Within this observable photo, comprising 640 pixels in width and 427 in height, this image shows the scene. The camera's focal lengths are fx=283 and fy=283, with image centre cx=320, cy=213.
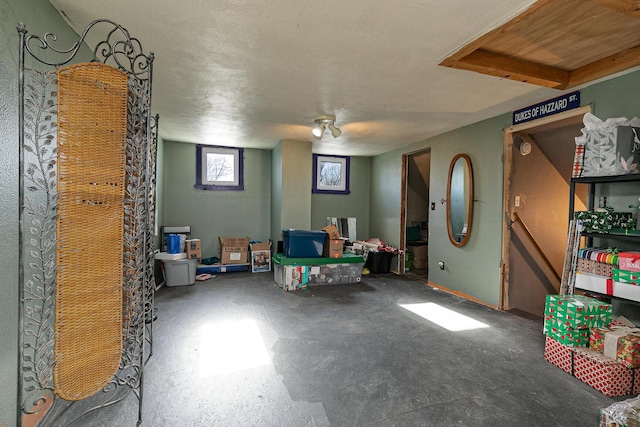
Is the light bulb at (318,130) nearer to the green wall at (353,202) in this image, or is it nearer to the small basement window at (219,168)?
the small basement window at (219,168)

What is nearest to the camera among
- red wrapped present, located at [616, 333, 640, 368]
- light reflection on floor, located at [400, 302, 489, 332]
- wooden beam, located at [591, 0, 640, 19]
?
wooden beam, located at [591, 0, 640, 19]

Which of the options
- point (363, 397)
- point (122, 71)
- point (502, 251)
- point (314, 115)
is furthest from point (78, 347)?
point (502, 251)

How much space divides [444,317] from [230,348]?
239 cm

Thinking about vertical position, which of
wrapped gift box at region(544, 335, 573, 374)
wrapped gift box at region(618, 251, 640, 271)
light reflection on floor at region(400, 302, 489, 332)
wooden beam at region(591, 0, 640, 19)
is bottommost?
light reflection on floor at region(400, 302, 489, 332)

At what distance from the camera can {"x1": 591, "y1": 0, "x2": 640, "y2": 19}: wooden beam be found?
62.4 inches

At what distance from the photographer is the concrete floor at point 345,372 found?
1.71m

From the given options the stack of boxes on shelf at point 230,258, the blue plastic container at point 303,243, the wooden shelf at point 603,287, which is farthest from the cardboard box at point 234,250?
the wooden shelf at point 603,287

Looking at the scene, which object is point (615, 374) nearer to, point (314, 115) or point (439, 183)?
point (439, 183)

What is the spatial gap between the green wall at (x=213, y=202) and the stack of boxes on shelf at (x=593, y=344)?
4924 millimetres

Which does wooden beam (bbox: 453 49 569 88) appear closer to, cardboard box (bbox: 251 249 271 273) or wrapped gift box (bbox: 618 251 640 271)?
wrapped gift box (bbox: 618 251 640 271)

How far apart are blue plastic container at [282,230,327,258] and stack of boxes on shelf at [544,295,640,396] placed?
2.89 metres

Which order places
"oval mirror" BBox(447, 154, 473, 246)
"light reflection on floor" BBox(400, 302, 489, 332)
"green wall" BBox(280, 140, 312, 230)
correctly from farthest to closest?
"green wall" BBox(280, 140, 312, 230) → "oval mirror" BBox(447, 154, 473, 246) → "light reflection on floor" BBox(400, 302, 489, 332)

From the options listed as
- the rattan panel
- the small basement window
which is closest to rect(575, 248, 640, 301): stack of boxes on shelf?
the rattan panel

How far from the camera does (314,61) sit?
7.73 feet
